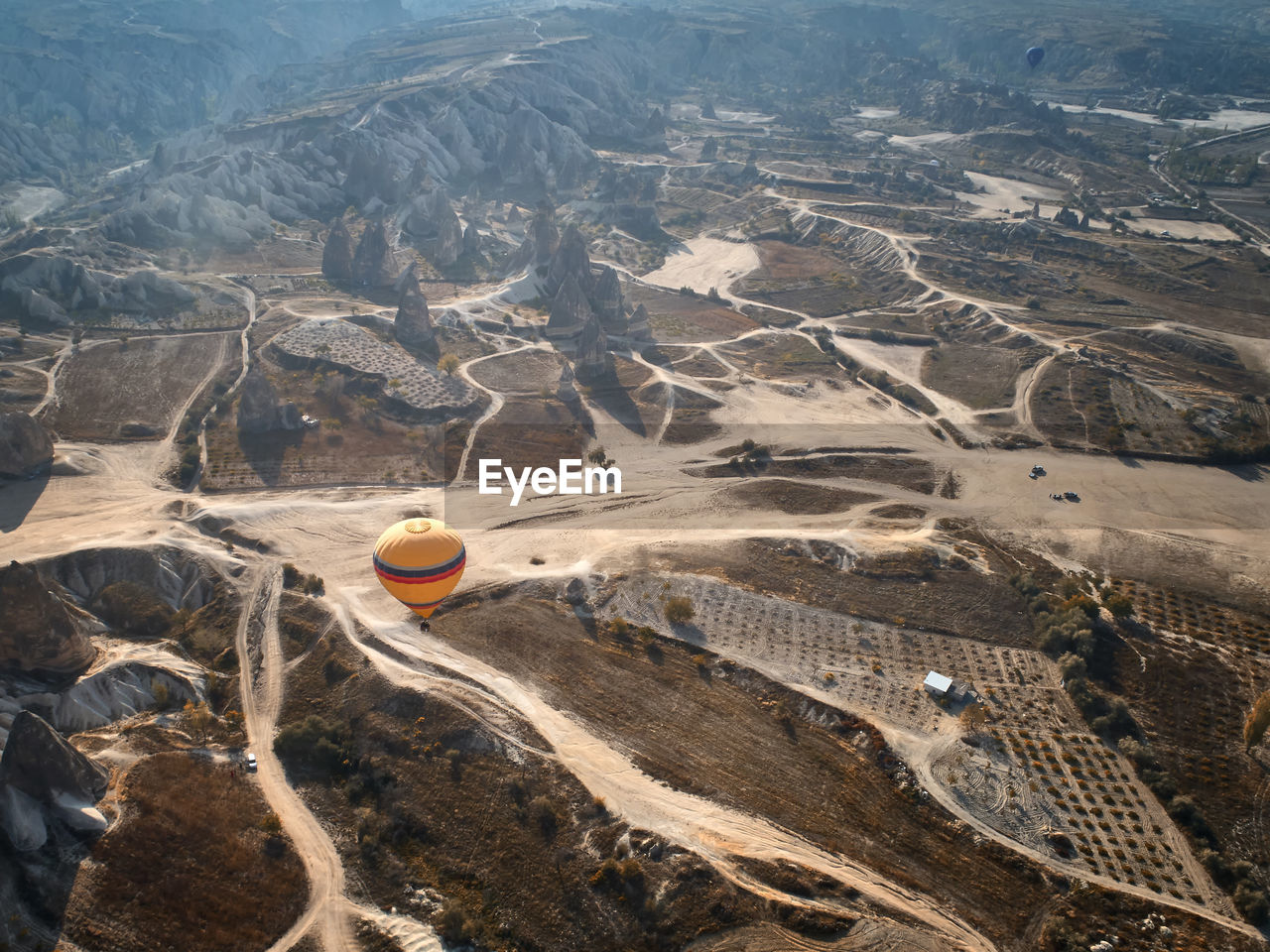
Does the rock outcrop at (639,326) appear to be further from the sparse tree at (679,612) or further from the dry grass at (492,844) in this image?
the dry grass at (492,844)

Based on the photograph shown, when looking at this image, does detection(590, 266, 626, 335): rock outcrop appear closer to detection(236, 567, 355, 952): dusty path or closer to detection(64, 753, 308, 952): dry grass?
detection(236, 567, 355, 952): dusty path

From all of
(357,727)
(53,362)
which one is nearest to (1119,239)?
(357,727)

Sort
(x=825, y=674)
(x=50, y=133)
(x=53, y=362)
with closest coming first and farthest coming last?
(x=825, y=674), (x=53, y=362), (x=50, y=133)

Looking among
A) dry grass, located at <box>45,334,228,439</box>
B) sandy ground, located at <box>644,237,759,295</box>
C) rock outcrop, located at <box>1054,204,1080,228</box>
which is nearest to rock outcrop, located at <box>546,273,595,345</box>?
sandy ground, located at <box>644,237,759,295</box>

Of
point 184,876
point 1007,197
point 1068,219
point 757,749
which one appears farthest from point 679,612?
point 1007,197

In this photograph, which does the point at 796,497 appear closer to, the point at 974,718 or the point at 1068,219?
the point at 974,718

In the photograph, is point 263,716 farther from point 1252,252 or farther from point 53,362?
point 1252,252

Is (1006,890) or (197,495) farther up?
(197,495)

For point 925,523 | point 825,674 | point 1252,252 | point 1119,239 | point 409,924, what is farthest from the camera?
point 1119,239
